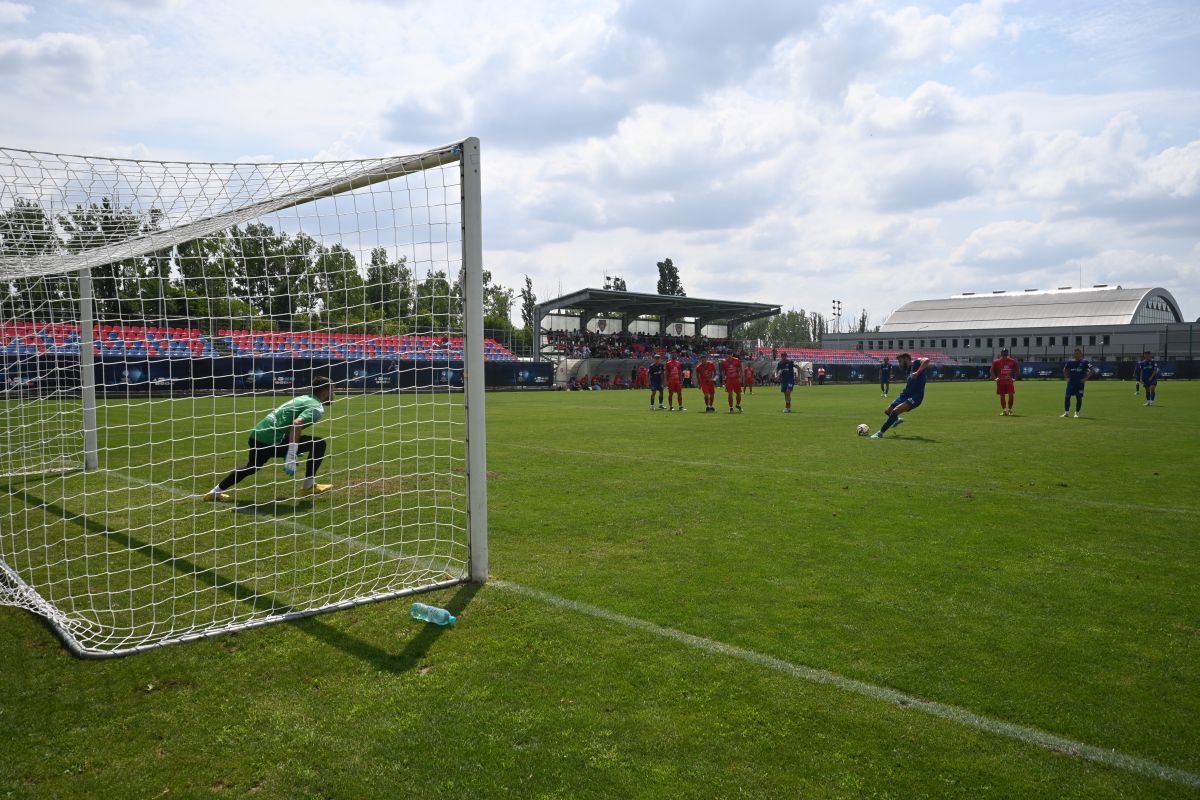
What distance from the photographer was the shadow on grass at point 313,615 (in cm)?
409

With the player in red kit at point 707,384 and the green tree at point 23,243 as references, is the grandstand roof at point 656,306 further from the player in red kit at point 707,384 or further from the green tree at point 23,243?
the green tree at point 23,243

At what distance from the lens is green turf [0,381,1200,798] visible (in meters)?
2.95

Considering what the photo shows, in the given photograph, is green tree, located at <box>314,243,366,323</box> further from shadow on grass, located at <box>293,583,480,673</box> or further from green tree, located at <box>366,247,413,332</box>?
shadow on grass, located at <box>293,583,480,673</box>

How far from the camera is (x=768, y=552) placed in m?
5.94

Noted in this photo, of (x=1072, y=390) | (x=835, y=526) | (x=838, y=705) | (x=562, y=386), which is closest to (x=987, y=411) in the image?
(x=1072, y=390)

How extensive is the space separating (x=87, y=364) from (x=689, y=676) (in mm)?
8866

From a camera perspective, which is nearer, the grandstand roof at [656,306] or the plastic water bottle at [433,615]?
the plastic water bottle at [433,615]

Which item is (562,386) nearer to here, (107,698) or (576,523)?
(576,523)

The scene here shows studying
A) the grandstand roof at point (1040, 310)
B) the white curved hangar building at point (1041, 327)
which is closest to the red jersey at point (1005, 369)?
the white curved hangar building at point (1041, 327)

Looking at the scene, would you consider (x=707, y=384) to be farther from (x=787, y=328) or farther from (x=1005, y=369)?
(x=787, y=328)

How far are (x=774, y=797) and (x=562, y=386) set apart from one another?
4348 centimetres

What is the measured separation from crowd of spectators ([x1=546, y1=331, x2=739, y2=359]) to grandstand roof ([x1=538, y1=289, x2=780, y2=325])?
1764 mm

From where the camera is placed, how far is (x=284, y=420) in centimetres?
819

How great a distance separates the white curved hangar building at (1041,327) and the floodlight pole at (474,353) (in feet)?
260
